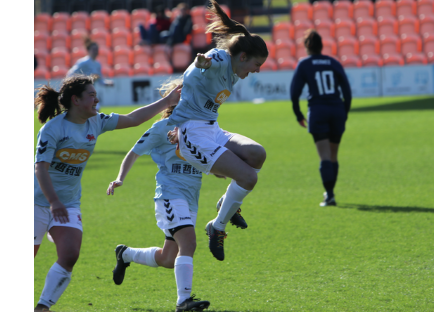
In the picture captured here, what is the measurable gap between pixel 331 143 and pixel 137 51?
595 inches

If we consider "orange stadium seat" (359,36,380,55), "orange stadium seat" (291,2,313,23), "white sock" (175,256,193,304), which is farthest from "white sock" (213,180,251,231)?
"orange stadium seat" (291,2,313,23)

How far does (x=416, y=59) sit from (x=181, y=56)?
8.31 meters

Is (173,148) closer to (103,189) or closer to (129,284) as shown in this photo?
(129,284)

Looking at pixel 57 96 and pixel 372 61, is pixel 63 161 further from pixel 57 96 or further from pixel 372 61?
pixel 372 61

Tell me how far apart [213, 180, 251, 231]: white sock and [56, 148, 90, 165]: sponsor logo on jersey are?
0.95 m

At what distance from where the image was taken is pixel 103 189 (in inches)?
301

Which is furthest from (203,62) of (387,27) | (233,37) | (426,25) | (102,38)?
(102,38)

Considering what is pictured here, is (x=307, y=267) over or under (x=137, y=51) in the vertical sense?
under

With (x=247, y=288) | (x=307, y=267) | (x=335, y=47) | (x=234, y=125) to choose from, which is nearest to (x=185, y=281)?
(x=247, y=288)

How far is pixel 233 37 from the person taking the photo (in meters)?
3.46

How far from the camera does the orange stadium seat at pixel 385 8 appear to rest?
2100 cm

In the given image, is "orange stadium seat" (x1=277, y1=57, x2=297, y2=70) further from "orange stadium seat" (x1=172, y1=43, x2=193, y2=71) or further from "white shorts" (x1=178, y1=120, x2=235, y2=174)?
"white shorts" (x1=178, y1=120, x2=235, y2=174)

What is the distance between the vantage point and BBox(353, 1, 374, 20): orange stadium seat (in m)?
21.2

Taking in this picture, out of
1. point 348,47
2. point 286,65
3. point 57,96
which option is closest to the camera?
point 57,96
